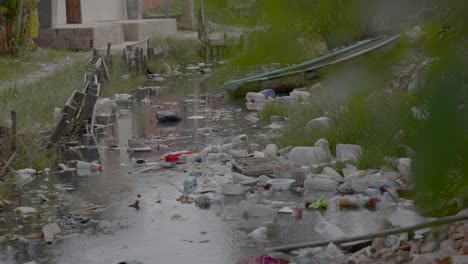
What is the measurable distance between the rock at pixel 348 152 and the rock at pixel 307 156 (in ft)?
0.50

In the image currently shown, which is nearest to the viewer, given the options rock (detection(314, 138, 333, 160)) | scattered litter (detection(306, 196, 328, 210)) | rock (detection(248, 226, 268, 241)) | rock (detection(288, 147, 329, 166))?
rock (detection(248, 226, 268, 241))

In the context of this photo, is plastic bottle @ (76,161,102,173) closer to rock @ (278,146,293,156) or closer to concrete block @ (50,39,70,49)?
rock @ (278,146,293,156)

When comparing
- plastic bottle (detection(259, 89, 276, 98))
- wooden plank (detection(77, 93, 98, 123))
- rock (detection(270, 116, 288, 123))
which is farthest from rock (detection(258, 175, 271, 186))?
plastic bottle (detection(259, 89, 276, 98))

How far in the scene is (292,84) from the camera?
13.6 m

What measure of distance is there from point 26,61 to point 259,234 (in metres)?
10.7

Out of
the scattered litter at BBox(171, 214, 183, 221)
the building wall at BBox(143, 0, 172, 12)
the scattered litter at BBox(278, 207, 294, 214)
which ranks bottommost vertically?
the scattered litter at BBox(171, 214, 183, 221)

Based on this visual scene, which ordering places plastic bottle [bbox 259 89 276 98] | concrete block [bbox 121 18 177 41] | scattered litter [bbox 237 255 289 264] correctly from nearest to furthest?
scattered litter [bbox 237 255 289 264], plastic bottle [bbox 259 89 276 98], concrete block [bbox 121 18 177 41]

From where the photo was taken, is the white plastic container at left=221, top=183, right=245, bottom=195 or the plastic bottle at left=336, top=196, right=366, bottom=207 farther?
the white plastic container at left=221, top=183, right=245, bottom=195

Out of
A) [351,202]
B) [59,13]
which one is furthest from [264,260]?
[59,13]

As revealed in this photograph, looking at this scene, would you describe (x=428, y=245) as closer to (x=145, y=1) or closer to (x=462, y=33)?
(x=462, y=33)

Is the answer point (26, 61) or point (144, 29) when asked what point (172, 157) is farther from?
point (144, 29)

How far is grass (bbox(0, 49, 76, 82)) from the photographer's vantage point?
14.0 metres

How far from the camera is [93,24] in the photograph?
1961 cm

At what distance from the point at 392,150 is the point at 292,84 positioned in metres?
6.52
